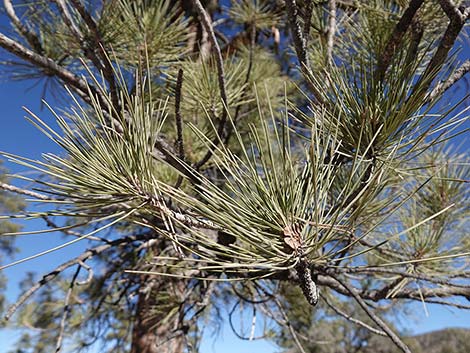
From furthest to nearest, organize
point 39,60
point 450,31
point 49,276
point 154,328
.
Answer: point 154,328 < point 49,276 < point 39,60 < point 450,31

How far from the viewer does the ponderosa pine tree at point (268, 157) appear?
1.01ft

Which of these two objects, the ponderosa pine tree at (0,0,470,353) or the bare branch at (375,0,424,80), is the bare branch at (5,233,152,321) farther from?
the bare branch at (375,0,424,80)

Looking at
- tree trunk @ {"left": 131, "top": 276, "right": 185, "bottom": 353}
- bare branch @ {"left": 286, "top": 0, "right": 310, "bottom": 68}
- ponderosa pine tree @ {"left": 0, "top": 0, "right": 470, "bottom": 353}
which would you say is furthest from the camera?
tree trunk @ {"left": 131, "top": 276, "right": 185, "bottom": 353}

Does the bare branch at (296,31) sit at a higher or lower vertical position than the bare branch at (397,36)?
higher

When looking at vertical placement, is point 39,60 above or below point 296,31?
above

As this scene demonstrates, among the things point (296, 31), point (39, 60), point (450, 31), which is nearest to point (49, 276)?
point (39, 60)

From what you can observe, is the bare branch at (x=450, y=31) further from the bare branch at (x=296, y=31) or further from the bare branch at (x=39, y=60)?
the bare branch at (x=39, y=60)

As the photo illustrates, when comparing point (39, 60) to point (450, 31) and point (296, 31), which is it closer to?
point (296, 31)

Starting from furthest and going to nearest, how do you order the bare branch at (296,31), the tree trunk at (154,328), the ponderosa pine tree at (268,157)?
the tree trunk at (154,328) < the bare branch at (296,31) < the ponderosa pine tree at (268,157)

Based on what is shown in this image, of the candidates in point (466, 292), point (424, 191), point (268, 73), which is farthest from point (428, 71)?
point (268, 73)

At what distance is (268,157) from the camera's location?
2.35 ft

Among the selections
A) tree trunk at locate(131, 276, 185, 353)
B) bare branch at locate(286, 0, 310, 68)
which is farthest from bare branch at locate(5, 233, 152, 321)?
bare branch at locate(286, 0, 310, 68)

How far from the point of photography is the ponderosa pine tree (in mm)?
308

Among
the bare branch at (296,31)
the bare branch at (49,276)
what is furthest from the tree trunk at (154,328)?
the bare branch at (296,31)
